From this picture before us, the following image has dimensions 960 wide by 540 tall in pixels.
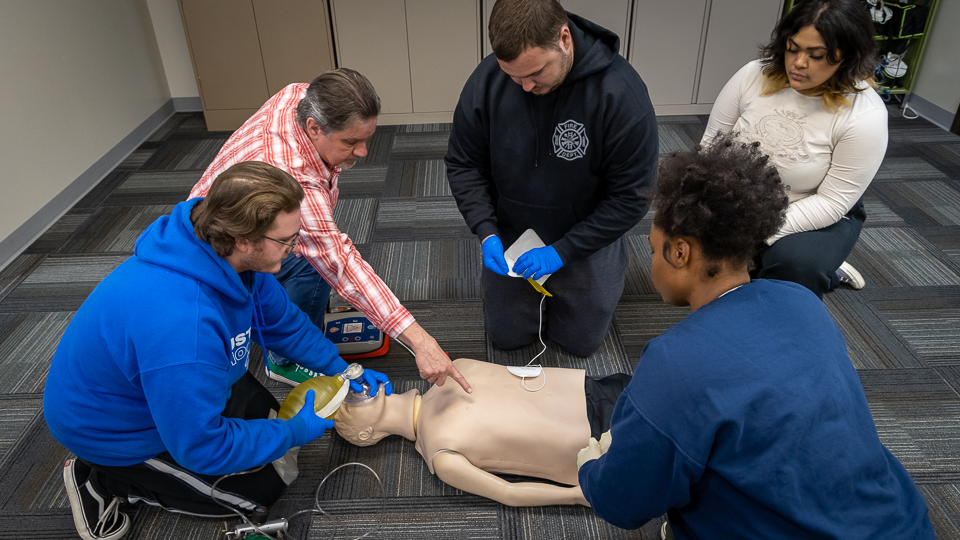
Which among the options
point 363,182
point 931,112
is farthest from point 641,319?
point 931,112

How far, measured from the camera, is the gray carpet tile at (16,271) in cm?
256

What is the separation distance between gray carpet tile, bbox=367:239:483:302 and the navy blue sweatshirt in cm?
157

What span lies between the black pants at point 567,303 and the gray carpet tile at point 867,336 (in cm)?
90

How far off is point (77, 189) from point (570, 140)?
288 centimetres

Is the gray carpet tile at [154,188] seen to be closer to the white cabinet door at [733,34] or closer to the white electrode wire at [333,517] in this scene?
the white electrode wire at [333,517]

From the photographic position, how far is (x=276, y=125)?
1.67 m

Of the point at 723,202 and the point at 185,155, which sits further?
Answer: the point at 185,155

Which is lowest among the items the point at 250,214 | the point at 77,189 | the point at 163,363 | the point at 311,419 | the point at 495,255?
the point at 77,189

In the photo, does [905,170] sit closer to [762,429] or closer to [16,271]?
[762,429]

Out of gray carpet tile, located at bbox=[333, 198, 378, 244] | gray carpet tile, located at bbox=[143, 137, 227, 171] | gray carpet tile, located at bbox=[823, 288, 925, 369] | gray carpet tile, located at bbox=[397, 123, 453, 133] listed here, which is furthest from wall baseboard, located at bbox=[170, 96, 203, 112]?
gray carpet tile, located at bbox=[823, 288, 925, 369]

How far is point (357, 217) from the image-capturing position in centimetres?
304

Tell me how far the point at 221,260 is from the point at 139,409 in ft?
1.30

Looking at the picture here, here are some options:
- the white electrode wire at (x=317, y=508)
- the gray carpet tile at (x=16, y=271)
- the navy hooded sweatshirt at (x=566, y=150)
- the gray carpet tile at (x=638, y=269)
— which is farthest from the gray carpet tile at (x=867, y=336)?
the gray carpet tile at (x=16, y=271)

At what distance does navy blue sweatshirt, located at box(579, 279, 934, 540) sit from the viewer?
878mm
